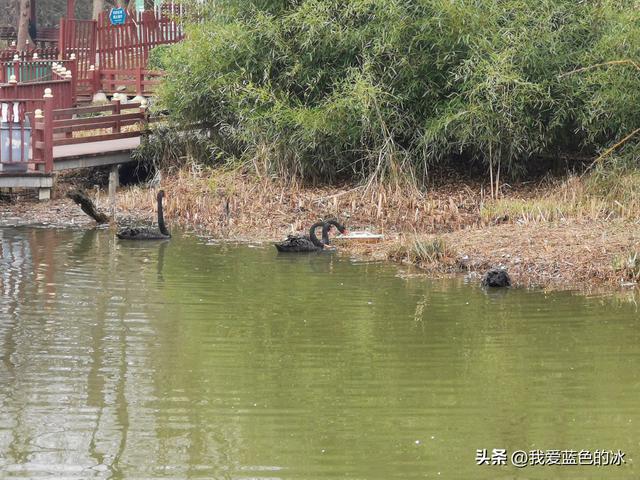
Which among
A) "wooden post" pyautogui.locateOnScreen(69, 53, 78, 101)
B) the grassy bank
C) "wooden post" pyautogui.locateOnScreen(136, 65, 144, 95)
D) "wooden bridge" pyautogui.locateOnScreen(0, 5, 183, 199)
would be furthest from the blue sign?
the grassy bank

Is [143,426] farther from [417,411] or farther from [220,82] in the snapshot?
[220,82]

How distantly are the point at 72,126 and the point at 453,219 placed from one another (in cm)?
713

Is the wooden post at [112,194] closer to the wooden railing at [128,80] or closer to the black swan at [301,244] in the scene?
the black swan at [301,244]

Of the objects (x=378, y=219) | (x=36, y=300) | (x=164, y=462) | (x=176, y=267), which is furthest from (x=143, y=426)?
(x=378, y=219)

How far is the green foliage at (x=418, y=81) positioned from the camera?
19234 millimetres

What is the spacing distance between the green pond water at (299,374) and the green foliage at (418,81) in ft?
14.5

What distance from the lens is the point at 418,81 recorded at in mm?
20047

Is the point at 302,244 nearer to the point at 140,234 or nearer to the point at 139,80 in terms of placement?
the point at 140,234

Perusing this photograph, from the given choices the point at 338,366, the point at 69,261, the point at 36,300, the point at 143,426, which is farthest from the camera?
the point at 69,261

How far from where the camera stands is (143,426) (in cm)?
891

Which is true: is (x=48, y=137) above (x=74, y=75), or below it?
below

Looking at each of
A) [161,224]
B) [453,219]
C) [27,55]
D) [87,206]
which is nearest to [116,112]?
[87,206]

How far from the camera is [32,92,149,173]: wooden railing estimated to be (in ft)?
66.1

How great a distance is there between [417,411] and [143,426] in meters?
2.04
